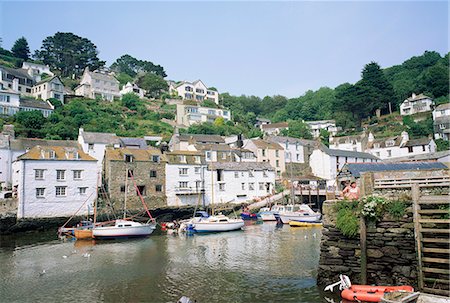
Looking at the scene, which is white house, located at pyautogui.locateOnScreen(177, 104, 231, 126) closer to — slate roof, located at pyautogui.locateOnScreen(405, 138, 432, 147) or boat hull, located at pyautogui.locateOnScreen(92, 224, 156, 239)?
slate roof, located at pyautogui.locateOnScreen(405, 138, 432, 147)

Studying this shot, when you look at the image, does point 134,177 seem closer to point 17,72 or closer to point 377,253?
point 377,253

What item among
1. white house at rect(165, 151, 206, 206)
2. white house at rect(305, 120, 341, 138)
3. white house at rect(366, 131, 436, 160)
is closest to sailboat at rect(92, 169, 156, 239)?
white house at rect(165, 151, 206, 206)

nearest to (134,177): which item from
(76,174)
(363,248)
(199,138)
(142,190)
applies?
(142,190)

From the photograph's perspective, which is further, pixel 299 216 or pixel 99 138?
pixel 99 138

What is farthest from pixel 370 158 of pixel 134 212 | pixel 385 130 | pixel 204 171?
pixel 134 212

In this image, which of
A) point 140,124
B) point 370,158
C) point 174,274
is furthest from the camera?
point 140,124

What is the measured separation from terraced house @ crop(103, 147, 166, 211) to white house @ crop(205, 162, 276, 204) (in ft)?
26.4

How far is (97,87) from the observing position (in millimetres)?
95688

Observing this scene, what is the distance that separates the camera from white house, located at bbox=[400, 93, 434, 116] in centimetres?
8425

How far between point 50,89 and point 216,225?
64.9 meters

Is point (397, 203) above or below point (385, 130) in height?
below

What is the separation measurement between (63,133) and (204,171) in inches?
1132

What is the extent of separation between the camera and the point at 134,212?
152ft

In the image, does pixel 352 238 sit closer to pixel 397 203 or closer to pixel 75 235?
pixel 397 203
